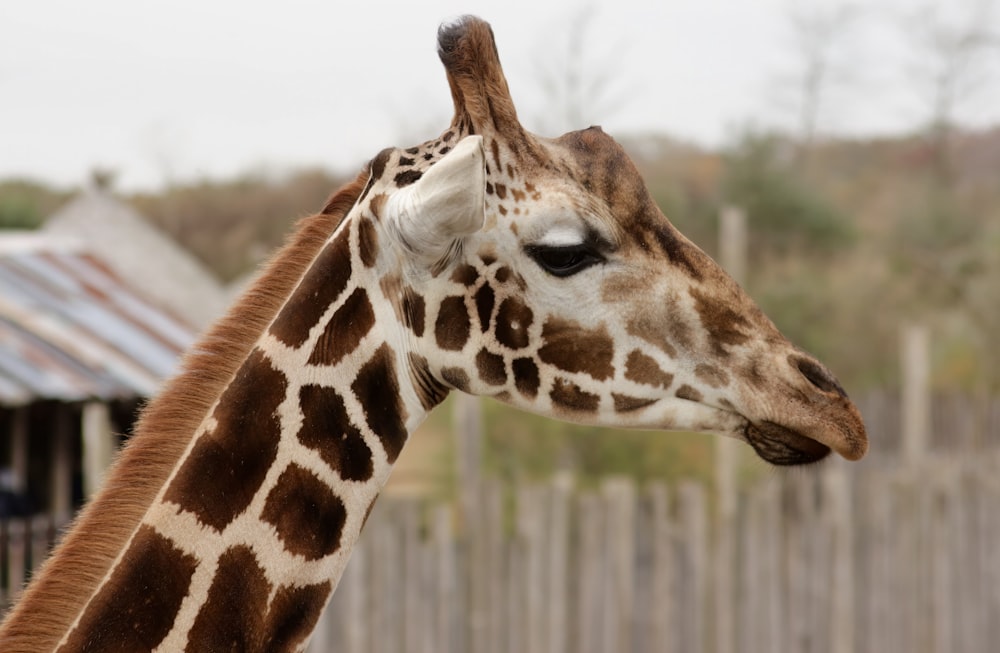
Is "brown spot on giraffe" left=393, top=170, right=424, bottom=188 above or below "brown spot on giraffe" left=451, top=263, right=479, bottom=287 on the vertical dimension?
above

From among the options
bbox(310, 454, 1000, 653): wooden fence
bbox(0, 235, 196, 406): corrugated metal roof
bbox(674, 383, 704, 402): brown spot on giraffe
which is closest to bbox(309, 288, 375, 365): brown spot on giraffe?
bbox(674, 383, 704, 402): brown spot on giraffe

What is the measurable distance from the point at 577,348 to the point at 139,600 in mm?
964

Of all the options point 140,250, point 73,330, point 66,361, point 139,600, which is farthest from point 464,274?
point 140,250

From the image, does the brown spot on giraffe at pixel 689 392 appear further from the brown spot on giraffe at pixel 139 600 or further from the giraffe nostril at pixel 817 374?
the brown spot on giraffe at pixel 139 600

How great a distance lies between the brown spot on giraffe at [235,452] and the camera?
88.4 inches

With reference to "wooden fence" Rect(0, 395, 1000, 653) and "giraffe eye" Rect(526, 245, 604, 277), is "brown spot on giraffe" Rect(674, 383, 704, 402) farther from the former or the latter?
"wooden fence" Rect(0, 395, 1000, 653)

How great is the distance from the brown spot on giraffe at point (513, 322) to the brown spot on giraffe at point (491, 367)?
0.12ft

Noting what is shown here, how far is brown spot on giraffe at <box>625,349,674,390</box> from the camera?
96.2 inches

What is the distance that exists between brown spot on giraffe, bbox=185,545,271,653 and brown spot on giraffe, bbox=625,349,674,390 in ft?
2.71

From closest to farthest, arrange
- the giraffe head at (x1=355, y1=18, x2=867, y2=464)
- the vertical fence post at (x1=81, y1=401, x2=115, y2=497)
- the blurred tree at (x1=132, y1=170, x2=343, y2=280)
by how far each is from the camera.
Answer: the giraffe head at (x1=355, y1=18, x2=867, y2=464) < the vertical fence post at (x1=81, y1=401, x2=115, y2=497) < the blurred tree at (x1=132, y1=170, x2=343, y2=280)

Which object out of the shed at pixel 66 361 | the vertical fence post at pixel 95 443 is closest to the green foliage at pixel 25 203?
the shed at pixel 66 361

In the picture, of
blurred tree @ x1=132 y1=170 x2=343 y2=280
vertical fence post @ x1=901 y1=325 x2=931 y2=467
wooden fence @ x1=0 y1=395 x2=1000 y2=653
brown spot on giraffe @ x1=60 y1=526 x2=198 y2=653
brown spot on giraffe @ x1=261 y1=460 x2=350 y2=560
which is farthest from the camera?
blurred tree @ x1=132 y1=170 x2=343 y2=280

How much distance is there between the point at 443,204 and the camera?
7.26 ft

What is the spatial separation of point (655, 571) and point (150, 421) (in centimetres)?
523
